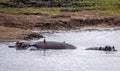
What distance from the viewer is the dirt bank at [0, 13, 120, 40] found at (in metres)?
40.4

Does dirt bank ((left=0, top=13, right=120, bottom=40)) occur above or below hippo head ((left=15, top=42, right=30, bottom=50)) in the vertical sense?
below

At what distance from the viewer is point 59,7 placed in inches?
1948

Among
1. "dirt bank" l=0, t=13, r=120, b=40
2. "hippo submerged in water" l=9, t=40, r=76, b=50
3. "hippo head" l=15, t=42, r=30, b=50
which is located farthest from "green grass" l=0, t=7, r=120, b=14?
"hippo head" l=15, t=42, r=30, b=50

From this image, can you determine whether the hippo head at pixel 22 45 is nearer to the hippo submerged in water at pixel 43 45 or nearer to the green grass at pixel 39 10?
the hippo submerged in water at pixel 43 45

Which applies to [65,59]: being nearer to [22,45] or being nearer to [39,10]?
[22,45]

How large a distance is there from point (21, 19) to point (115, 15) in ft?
26.1

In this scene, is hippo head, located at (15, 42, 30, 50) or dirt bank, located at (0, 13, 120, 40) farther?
dirt bank, located at (0, 13, 120, 40)

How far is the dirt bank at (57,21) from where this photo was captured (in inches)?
1590

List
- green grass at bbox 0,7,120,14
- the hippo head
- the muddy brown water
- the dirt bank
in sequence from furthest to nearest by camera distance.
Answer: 1. green grass at bbox 0,7,120,14
2. the dirt bank
3. the hippo head
4. the muddy brown water

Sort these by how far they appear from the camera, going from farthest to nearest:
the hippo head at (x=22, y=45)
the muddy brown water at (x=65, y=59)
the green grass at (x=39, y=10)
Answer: the green grass at (x=39, y=10) < the hippo head at (x=22, y=45) < the muddy brown water at (x=65, y=59)

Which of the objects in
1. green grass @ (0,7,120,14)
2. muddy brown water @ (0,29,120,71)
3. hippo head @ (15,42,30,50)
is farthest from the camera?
green grass @ (0,7,120,14)

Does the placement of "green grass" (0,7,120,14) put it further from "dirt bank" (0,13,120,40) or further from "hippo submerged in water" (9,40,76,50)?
"hippo submerged in water" (9,40,76,50)

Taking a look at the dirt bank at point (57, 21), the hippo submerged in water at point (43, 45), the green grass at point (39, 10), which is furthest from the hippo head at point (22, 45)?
the green grass at point (39, 10)

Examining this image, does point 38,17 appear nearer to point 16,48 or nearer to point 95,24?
point 95,24
